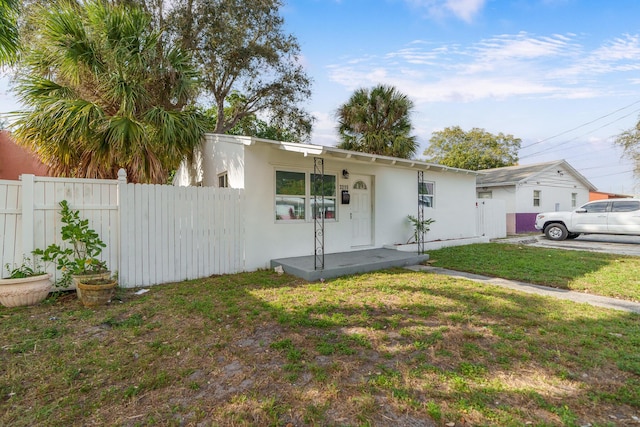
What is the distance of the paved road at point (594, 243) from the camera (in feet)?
32.3

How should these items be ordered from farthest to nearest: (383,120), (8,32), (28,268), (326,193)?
(383,120) < (326,193) < (28,268) < (8,32)

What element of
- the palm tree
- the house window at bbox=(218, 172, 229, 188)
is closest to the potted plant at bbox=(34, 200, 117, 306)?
the palm tree

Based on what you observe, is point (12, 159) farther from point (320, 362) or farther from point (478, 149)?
point (478, 149)

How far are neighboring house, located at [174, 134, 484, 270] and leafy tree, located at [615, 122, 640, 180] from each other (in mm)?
14687

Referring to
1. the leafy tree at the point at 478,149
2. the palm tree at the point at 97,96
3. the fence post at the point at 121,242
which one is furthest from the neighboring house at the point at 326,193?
the leafy tree at the point at 478,149

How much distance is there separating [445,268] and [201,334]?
5.81 m

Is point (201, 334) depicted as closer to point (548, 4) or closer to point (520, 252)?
point (520, 252)

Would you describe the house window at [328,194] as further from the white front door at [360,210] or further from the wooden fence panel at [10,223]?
the wooden fence panel at [10,223]

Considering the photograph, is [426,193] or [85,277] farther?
[426,193]

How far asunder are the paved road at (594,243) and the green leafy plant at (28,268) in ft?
44.8

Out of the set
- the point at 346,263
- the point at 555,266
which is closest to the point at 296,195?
the point at 346,263

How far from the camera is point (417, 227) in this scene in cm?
940

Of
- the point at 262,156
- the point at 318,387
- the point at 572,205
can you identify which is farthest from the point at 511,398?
→ the point at 572,205

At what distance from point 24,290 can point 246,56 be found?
36.5ft
